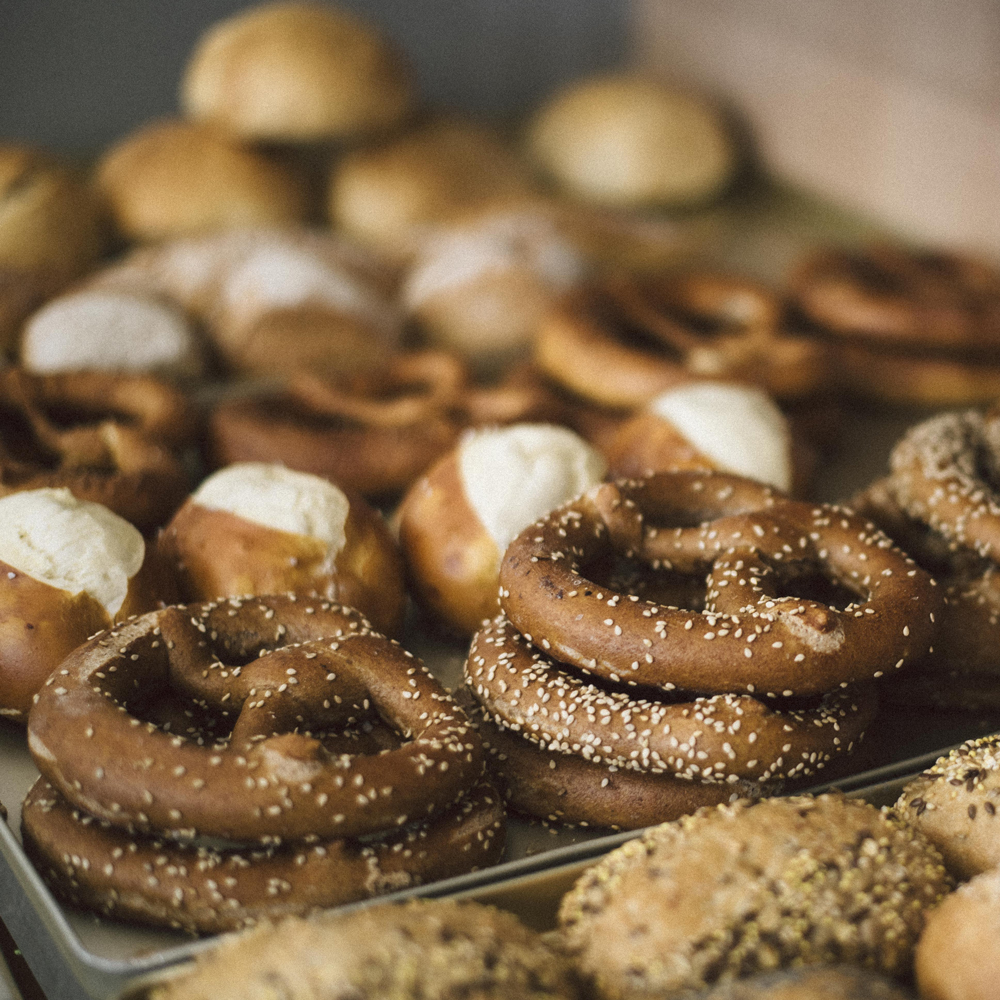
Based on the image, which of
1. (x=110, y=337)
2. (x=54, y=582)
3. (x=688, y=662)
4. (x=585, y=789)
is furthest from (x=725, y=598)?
(x=110, y=337)

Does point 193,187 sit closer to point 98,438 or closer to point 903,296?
point 98,438

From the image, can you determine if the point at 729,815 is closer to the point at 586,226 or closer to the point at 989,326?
the point at 989,326

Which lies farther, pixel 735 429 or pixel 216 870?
pixel 735 429

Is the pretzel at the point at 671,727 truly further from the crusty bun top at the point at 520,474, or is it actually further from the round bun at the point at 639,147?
the round bun at the point at 639,147

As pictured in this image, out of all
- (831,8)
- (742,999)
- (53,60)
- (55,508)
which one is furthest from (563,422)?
(53,60)

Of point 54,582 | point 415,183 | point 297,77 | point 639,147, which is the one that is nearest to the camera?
point 54,582

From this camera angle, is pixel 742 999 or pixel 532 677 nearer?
pixel 742 999
